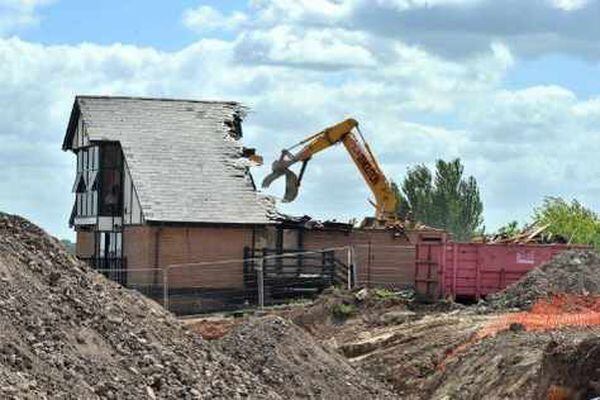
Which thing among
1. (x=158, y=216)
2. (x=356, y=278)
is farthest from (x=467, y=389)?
(x=158, y=216)

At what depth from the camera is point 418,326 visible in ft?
109

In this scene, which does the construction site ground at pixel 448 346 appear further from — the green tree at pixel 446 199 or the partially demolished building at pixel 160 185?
the green tree at pixel 446 199

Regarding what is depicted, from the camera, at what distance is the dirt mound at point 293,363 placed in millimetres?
22797

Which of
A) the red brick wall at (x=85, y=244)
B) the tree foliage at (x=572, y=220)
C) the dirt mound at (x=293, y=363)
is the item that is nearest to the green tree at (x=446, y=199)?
the tree foliage at (x=572, y=220)

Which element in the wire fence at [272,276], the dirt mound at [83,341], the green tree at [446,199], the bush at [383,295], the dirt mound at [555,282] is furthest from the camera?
the green tree at [446,199]

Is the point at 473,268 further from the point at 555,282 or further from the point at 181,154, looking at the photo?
the point at 181,154

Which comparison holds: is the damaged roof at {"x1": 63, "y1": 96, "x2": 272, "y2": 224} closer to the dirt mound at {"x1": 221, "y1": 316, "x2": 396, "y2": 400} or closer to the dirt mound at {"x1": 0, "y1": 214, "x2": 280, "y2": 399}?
the dirt mound at {"x1": 221, "y1": 316, "x2": 396, "y2": 400}

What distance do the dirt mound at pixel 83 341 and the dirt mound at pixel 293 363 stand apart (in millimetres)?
2104

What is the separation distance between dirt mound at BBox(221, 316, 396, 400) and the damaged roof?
24.9 metres

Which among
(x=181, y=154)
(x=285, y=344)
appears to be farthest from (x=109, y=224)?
(x=285, y=344)

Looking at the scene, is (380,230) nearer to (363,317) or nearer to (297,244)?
(297,244)

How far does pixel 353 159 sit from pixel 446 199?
44569 millimetres

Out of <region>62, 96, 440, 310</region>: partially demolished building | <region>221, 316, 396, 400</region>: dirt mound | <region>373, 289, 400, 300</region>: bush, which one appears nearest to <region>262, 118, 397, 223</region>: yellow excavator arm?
<region>62, 96, 440, 310</region>: partially demolished building

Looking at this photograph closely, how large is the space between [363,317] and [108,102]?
19.5m
